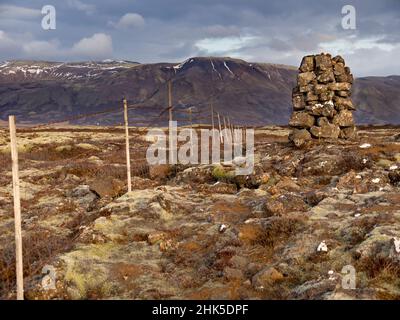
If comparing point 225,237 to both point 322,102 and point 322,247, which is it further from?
point 322,102

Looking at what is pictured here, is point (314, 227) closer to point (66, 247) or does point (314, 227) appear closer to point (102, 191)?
point (66, 247)

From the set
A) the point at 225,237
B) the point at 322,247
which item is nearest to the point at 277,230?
the point at 225,237

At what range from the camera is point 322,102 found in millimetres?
34750

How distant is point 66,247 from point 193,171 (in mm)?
15530

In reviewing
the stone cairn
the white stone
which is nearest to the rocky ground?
the white stone

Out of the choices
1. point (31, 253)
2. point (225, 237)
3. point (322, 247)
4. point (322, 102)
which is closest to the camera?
point (322, 247)

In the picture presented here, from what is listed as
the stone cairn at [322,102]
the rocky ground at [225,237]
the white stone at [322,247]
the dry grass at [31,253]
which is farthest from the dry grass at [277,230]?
the stone cairn at [322,102]

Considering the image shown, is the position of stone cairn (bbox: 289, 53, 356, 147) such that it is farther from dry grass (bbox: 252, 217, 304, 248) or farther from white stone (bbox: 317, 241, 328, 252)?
white stone (bbox: 317, 241, 328, 252)

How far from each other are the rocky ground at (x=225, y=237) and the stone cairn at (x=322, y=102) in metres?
6.29

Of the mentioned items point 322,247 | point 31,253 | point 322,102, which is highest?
point 322,102

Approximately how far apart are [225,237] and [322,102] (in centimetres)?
2218

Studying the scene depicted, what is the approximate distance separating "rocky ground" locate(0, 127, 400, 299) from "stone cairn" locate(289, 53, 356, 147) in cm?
629
